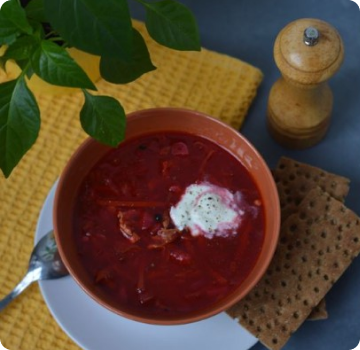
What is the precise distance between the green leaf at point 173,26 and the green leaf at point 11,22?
22 centimetres

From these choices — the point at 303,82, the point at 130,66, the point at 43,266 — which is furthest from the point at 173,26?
the point at 43,266

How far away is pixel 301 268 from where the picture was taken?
1295 millimetres

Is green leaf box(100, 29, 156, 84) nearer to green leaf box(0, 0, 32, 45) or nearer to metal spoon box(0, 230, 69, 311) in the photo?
green leaf box(0, 0, 32, 45)

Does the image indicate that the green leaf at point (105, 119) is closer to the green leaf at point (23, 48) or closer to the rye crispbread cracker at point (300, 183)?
the green leaf at point (23, 48)

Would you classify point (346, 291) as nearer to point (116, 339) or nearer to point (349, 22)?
point (116, 339)

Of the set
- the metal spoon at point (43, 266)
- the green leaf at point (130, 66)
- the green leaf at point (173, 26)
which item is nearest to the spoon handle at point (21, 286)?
the metal spoon at point (43, 266)

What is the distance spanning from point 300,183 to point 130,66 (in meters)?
0.48

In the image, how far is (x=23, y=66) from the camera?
1184 millimetres

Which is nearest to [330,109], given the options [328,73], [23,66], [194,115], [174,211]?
[328,73]

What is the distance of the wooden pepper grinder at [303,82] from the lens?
1.25 metres

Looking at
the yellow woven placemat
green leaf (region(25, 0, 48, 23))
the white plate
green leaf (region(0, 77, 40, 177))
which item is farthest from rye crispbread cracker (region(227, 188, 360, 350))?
green leaf (region(25, 0, 48, 23))

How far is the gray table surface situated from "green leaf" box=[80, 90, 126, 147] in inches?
19.5

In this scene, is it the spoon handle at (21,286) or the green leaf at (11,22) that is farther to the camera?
the spoon handle at (21,286)

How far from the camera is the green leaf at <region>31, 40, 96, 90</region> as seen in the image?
1021 millimetres
